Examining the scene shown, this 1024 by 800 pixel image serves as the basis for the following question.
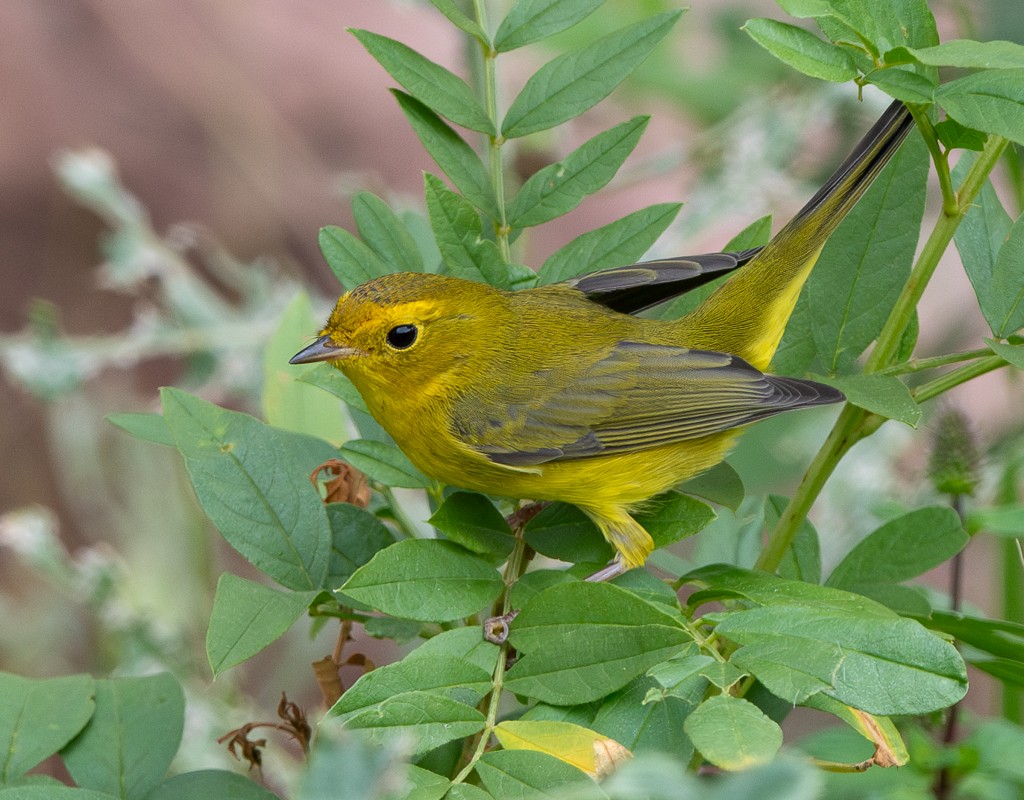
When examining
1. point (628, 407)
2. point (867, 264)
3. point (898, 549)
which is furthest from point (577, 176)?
point (628, 407)

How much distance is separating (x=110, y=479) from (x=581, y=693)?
3457mm

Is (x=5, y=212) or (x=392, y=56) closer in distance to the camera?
(x=392, y=56)

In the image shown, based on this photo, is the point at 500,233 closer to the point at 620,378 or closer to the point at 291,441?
the point at 291,441

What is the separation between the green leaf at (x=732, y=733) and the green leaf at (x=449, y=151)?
2.61ft

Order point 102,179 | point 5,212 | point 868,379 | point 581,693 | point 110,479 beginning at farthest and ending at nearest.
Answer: point 5,212 < point 110,479 < point 102,179 < point 868,379 < point 581,693

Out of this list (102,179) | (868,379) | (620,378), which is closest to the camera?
(868,379)

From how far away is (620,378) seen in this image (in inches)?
86.0

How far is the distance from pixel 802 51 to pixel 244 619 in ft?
2.59

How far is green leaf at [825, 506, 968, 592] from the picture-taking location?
149cm

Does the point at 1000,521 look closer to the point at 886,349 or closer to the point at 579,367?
the point at 886,349

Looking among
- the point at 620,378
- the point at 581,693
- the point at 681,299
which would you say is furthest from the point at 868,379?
the point at 620,378

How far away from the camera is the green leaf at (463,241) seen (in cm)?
146

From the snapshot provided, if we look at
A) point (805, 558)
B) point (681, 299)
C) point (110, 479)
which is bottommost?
point (110, 479)

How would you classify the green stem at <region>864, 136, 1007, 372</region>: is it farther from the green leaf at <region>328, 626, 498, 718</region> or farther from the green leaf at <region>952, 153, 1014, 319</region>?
the green leaf at <region>328, 626, 498, 718</region>
